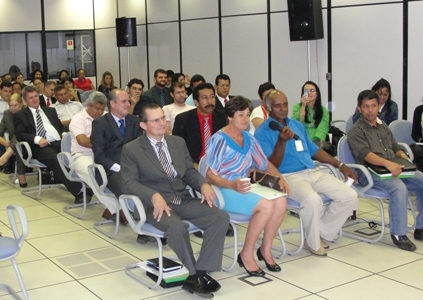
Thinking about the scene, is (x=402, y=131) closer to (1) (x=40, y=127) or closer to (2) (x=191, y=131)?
(2) (x=191, y=131)

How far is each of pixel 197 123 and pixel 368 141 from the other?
147 cm

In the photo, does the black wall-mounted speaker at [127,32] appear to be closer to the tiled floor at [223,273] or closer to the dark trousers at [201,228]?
the tiled floor at [223,273]

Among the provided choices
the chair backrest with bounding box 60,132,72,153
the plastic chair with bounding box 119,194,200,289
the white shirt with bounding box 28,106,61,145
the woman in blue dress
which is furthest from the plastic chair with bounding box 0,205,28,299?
the white shirt with bounding box 28,106,61,145

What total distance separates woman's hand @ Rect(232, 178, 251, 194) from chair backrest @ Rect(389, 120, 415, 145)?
2.68 metres

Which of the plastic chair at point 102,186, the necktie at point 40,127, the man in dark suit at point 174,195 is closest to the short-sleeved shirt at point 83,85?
the necktie at point 40,127

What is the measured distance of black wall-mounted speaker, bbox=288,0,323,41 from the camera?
27.8ft

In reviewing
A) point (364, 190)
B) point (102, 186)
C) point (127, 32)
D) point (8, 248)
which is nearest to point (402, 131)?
point (364, 190)

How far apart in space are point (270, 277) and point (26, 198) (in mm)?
3628

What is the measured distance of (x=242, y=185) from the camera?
3.89 meters

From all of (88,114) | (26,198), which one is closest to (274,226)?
(88,114)

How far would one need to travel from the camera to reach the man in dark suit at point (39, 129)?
6431mm

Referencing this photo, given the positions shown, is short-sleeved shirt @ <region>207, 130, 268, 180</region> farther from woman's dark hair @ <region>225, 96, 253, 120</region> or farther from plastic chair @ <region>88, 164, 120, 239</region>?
plastic chair @ <region>88, 164, 120, 239</region>

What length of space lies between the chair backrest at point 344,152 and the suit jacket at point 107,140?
6.11ft

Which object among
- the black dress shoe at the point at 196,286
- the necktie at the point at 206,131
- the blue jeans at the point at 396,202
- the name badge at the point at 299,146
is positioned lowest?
the black dress shoe at the point at 196,286
